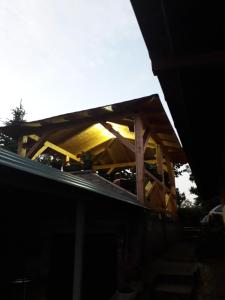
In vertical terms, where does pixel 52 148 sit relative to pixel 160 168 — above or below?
above

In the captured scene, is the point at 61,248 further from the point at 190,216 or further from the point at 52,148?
the point at 190,216

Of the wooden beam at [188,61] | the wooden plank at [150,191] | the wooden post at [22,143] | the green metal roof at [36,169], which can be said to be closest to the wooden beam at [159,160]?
the wooden plank at [150,191]

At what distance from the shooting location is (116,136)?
750 centimetres

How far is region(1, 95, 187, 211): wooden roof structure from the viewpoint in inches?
291

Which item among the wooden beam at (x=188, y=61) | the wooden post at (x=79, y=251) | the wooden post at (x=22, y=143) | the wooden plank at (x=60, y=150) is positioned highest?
the wooden plank at (x=60, y=150)

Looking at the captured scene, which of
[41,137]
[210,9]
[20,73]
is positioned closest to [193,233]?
[41,137]

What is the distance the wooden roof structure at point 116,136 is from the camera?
740 cm

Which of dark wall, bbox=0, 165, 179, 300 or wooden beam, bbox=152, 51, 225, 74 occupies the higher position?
wooden beam, bbox=152, 51, 225, 74

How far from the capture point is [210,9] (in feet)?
4.28

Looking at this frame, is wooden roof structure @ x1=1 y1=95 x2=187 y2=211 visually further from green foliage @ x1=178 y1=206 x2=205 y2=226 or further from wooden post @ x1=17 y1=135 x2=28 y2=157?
green foliage @ x1=178 y1=206 x2=205 y2=226

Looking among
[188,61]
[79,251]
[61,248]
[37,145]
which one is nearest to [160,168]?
[37,145]

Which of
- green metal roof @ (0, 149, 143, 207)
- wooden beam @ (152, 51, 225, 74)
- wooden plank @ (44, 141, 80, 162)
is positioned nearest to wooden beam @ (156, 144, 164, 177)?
wooden plank @ (44, 141, 80, 162)

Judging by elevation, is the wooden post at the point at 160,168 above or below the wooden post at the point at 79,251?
above

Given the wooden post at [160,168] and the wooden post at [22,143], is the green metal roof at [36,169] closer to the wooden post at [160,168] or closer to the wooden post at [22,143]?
the wooden post at [22,143]
